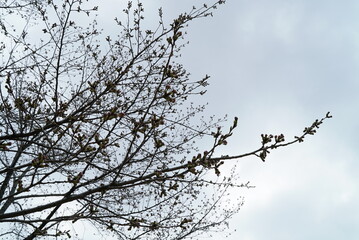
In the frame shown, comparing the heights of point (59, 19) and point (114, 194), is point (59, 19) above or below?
above

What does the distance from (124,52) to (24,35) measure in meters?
1.61

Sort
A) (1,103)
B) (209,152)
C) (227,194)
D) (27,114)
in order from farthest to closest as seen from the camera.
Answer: (227,194)
(1,103)
(27,114)
(209,152)

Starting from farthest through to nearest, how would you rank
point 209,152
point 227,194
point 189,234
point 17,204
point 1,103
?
point 227,194, point 189,234, point 17,204, point 1,103, point 209,152

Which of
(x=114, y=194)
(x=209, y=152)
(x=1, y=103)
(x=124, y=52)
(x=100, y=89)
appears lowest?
(x=209, y=152)

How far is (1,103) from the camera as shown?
179 inches

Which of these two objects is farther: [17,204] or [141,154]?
[17,204]

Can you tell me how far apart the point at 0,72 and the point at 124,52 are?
195 cm

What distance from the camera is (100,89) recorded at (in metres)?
5.04

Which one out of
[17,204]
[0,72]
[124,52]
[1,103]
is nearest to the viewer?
[1,103]

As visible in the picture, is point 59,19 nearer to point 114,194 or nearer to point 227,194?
point 114,194

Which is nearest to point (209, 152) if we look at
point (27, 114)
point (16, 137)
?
point (27, 114)

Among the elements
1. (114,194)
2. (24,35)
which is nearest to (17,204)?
(114,194)

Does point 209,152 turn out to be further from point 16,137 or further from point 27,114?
point 16,137

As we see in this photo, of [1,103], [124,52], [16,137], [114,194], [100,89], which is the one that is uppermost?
[124,52]
